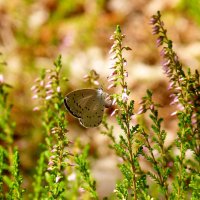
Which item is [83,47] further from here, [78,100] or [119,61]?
[119,61]

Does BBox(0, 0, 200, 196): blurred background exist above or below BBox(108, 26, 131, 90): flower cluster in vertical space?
above

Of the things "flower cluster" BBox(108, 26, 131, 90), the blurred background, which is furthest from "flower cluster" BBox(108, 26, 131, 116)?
the blurred background

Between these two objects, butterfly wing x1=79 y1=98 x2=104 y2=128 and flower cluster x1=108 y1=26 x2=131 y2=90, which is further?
butterfly wing x1=79 y1=98 x2=104 y2=128

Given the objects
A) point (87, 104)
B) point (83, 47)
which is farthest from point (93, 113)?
point (83, 47)

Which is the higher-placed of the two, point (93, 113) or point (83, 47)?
point (83, 47)

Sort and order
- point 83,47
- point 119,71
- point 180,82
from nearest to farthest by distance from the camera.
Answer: point 119,71, point 180,82, point 83,47

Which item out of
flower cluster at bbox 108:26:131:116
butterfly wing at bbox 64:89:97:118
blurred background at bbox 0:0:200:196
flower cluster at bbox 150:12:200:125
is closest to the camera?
flower cluster at bbox 108:26:131:116

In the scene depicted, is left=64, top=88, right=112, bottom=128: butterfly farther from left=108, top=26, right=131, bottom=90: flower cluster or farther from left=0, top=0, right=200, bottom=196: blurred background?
left=0, top=0, right=200, bottom=196: blurred background
